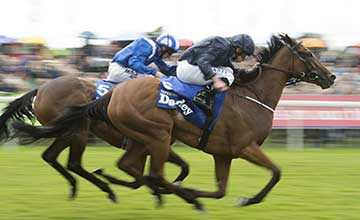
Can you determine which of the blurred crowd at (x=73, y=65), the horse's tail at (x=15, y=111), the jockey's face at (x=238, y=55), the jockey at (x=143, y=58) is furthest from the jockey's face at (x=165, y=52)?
the blurred crowd at (x=73, y=65)

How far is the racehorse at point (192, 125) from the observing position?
19.3ft

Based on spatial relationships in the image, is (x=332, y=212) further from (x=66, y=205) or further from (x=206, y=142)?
(x=66, y=205)

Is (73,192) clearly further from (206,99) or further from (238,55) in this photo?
(238,55)

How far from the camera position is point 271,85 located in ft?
21.3

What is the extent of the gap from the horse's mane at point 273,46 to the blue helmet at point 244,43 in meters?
0.45

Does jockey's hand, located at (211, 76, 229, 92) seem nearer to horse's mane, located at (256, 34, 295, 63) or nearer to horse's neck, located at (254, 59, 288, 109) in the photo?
horse's neck, located at (254, 59, 288, 109)

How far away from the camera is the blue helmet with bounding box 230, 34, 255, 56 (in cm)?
622

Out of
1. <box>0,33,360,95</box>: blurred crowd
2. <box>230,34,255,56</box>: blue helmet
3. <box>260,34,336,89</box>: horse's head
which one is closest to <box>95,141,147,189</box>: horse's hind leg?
<box>230,34,255,56</box>: blue helmet

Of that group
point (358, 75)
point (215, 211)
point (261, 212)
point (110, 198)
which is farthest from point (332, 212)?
point (358, 75)

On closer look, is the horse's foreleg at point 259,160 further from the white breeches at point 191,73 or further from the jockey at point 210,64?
the white breeches at point 191,73

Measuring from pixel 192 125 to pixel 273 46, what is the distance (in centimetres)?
124

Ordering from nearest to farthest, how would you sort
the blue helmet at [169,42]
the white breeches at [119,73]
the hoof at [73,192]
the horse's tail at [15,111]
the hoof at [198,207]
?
the hoof at [198,207]
the blue helmet at [169,42]
the hoof at [73,192]
the white breeches at [119,73]
the horse's tail at [15,111]

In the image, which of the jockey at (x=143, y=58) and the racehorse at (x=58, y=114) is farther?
the racehorse at (x=58, y=114)

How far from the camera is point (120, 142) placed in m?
7.10
